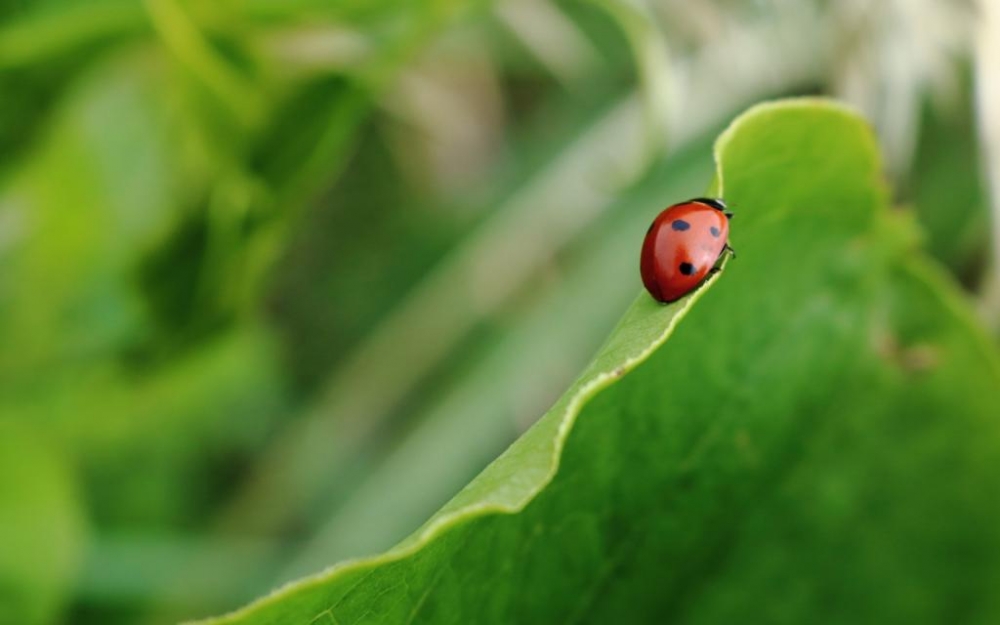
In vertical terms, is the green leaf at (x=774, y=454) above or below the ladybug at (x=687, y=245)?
below

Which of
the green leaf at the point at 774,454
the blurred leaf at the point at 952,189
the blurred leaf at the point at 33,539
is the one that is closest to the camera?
the green leaf at the point at 774,454

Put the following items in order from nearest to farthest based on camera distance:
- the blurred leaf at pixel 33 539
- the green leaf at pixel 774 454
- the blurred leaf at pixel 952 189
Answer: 1. the green leaf at pixel 774 454
2. the blurred leaf at pixel 33 539
3. the blurred leaf at pixel 952 189

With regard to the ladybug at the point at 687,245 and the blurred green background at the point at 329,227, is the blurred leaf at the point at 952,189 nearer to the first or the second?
the blurred green background at the point at 329,227

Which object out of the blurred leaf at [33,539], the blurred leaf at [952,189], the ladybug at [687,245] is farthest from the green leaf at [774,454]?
the blurred leaf at [952,189]

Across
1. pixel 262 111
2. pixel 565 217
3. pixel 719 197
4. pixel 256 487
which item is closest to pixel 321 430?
pixel 256 487

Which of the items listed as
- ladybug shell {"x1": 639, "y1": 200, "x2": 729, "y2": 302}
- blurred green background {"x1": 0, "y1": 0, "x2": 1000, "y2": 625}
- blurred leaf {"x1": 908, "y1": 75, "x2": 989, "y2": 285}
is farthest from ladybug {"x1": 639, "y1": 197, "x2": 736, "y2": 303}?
blurred leaf {"x1": 908, "y1": 75, "x2": 989, "y2": 285}

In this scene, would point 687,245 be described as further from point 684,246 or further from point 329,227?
point 329,227

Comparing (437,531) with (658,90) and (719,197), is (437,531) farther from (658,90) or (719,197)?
(658,90)

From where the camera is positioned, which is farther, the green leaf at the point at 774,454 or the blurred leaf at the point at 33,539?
the blurred leaf at the point at 33,539
